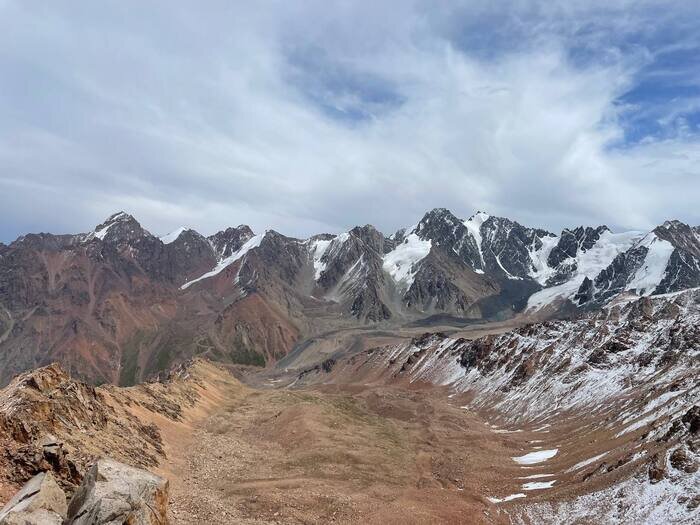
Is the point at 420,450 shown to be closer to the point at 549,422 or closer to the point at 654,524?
the point at 549,422

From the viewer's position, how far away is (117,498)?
2298 cm

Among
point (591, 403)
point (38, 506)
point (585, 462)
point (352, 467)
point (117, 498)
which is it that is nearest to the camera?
point (38, 506)

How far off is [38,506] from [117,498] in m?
3.19

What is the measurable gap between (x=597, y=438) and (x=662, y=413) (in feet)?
31.3

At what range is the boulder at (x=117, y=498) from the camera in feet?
73.5

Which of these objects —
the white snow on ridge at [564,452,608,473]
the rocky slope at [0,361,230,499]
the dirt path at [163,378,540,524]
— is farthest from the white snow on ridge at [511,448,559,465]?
the rocky slope at [0,361,230,499]

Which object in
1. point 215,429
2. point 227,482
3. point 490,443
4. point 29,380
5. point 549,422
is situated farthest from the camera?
point 549,422

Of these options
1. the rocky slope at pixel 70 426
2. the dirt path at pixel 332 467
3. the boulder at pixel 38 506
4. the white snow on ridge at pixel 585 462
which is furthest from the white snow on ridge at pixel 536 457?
the boulder at pixel 38 506

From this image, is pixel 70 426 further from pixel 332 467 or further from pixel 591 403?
pixel 591 403

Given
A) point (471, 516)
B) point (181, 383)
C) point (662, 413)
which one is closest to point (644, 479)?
point (471, 516)

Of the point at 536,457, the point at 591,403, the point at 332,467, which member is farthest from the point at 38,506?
the point at 591,403

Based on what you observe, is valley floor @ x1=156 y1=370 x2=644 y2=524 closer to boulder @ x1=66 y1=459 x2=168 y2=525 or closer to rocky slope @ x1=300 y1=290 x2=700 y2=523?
rocky slope @ x1=300 y1=290 x2=700 y2=523

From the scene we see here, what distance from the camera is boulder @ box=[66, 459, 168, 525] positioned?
73.5 ft

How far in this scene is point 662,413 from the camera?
189 feet
